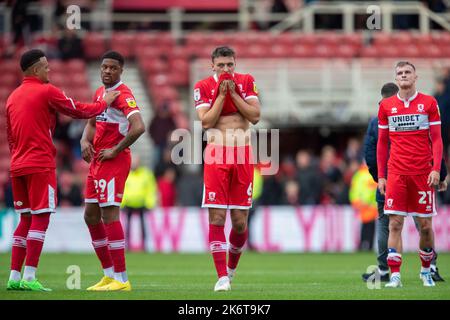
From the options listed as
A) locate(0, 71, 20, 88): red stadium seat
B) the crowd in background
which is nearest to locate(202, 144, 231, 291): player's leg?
the crowd in background

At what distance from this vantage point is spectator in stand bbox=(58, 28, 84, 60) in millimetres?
30406

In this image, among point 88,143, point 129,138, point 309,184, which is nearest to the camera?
point 129,138

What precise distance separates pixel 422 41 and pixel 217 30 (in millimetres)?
6374

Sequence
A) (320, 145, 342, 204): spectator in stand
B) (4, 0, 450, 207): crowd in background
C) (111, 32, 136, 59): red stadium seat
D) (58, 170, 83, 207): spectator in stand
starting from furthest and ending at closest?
1. (111, 32, 136, 59): red stadium seat
2. (58, 170, 83, 207): spectator in stand
3. (320, 145, 342, 204): spectator in stand
4. (4, 0, 450, 207): crowd in background

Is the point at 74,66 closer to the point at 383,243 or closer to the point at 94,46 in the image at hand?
the point at 94,46

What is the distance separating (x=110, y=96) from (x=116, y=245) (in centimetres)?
162

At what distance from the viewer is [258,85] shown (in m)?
29.0

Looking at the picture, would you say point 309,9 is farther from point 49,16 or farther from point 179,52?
point 49,16

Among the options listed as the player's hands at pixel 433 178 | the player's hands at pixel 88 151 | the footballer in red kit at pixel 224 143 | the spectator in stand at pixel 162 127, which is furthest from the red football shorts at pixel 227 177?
the spectator in stand at pixel 162 127

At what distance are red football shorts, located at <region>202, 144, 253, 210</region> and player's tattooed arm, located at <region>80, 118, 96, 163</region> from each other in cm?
132

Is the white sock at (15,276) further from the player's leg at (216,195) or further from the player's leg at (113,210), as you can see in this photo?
the player's leg at (216,195)

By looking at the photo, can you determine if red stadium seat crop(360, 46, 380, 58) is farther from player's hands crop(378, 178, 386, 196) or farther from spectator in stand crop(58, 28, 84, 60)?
player's hands crop(378, 178, 386, 196)

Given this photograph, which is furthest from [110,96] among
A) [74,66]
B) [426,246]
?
[74,66]

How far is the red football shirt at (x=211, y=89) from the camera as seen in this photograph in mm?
11695
